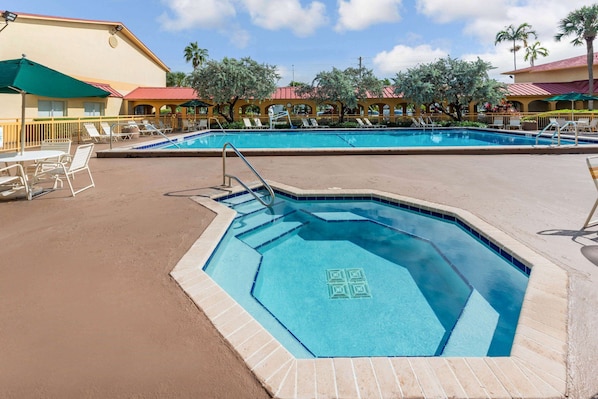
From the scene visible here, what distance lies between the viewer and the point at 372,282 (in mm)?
3859

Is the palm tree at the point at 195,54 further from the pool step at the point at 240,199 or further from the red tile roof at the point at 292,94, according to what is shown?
the pool step at the point at 240,199

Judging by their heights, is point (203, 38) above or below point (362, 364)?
above

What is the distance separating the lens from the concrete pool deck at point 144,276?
205 cm

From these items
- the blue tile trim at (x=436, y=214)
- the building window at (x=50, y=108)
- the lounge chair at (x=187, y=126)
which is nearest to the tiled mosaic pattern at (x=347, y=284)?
the blue tile trim at (x=436, y=214)

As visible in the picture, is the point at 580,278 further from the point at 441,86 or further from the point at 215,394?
the point at 441,86

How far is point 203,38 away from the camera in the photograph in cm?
4656

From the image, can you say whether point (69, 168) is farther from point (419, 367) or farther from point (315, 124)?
point (315, 124)

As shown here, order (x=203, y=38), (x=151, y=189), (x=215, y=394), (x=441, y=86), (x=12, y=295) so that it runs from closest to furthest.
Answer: (x=215, y=394) → (x=12, y=295) → (x=151, y=189) → (x=441, y=86) → (x=203, y=38)

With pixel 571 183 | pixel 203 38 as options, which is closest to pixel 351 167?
pixel 571 183

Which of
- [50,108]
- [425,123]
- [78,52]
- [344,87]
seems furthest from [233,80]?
[425,123]

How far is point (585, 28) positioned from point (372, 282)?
119 feet

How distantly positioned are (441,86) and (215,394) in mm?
28058

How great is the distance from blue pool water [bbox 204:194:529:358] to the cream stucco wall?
789 inches

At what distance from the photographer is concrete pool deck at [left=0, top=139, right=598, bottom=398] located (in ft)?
6.73
